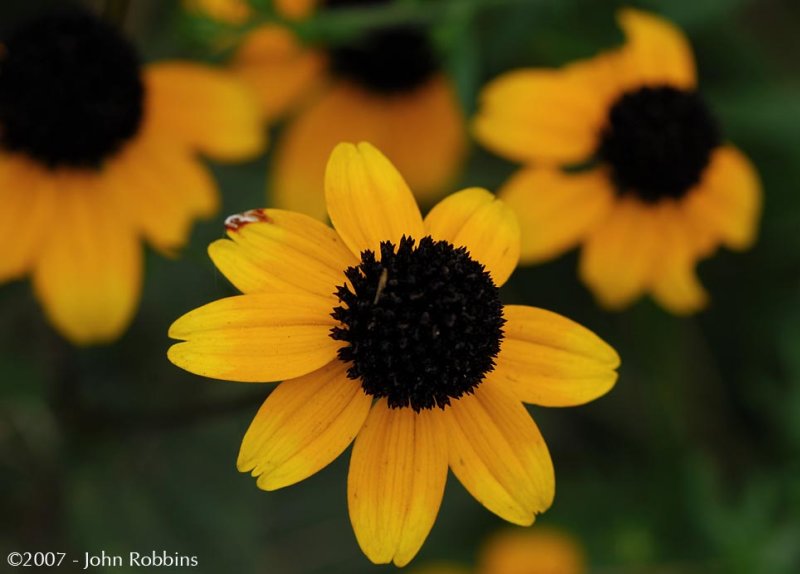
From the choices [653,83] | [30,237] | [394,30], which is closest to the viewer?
[30,237]

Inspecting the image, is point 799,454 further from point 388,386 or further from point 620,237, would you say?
point 388,386

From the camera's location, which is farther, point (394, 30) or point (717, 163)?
point (394, 30)

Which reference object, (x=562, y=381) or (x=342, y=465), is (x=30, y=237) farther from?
(x=342, y=465)

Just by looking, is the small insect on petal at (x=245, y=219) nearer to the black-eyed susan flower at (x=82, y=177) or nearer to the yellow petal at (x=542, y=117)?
the black-eyed susan flower at (x=82, y=177)

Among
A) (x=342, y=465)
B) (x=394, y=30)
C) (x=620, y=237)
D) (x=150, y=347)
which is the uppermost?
(x=394, y=30)

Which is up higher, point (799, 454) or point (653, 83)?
point (653, 83)

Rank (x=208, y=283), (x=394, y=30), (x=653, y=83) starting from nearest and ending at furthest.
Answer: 1. (x=653, y=83)
2. (x=394, y=30)
3. (x=208, y=283)

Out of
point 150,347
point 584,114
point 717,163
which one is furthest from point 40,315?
point 717,163
